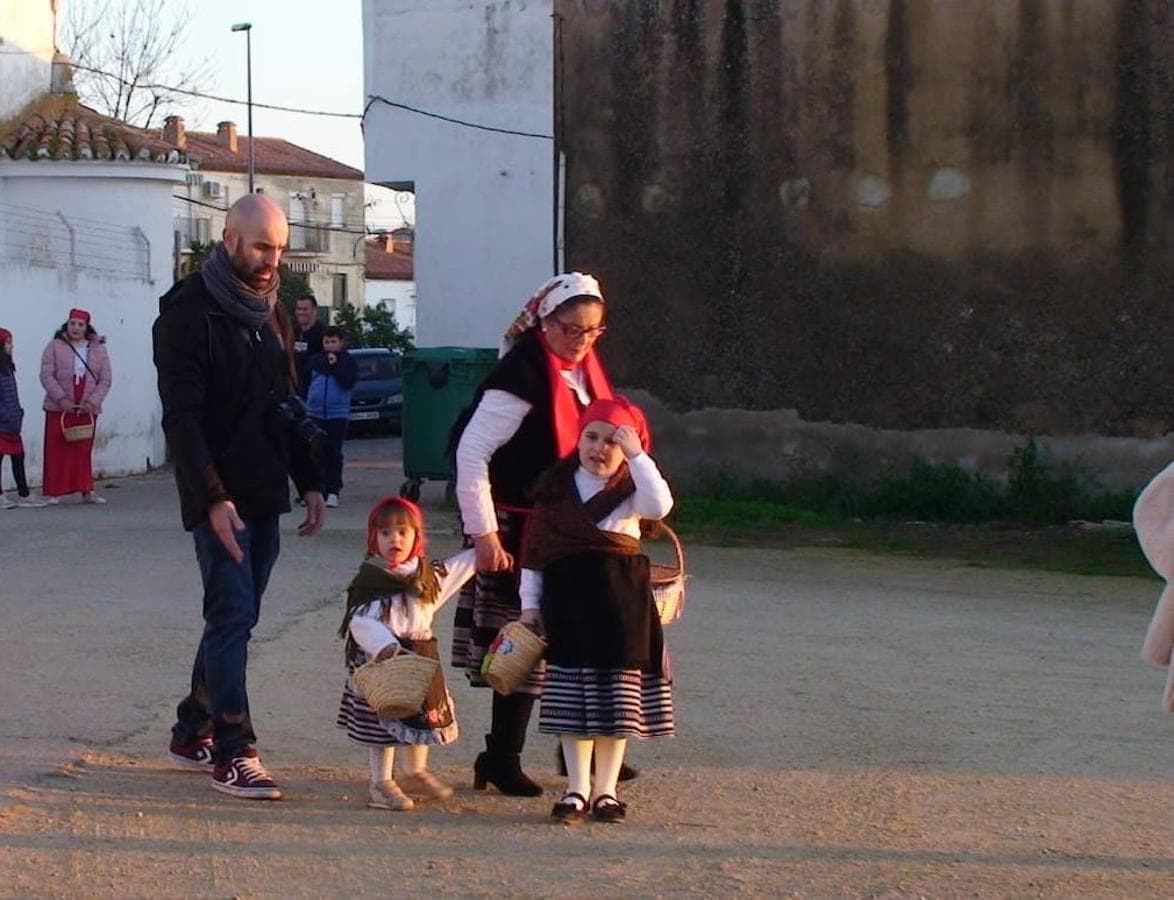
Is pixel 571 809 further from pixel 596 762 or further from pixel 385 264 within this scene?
pixel 385 264

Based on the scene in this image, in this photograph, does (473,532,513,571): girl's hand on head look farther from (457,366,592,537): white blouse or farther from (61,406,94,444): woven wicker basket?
(61,406,94,444): woven wicker basket

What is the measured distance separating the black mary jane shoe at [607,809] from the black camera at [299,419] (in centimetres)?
157

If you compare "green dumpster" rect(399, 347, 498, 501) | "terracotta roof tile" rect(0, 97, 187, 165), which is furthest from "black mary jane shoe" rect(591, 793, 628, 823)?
"terracotta roof tile" rect(0, 97, 187, 165)

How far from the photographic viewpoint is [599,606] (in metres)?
5.91

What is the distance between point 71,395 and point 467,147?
1282 centimetres

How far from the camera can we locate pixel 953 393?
53.0ft

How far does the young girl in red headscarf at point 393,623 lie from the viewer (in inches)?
239

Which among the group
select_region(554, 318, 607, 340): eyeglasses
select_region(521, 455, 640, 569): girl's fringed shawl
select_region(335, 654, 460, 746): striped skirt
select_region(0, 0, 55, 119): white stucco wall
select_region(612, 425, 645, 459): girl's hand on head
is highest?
select_region(0, 0, 55, 119): white stucco wall

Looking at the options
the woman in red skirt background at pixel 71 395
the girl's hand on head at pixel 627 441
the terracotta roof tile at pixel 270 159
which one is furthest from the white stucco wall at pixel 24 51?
the terracotta roof tile at pixel 270 159

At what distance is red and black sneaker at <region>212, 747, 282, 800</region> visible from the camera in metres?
6.12

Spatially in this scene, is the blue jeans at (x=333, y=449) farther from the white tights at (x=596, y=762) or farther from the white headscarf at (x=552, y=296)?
the white tights at (x=596, y=762)

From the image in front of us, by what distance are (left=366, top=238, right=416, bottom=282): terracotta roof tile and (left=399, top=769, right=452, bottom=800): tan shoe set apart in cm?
7783

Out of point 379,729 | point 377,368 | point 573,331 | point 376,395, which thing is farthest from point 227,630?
point 377,368

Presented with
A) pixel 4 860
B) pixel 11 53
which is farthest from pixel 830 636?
pixel 11 53
